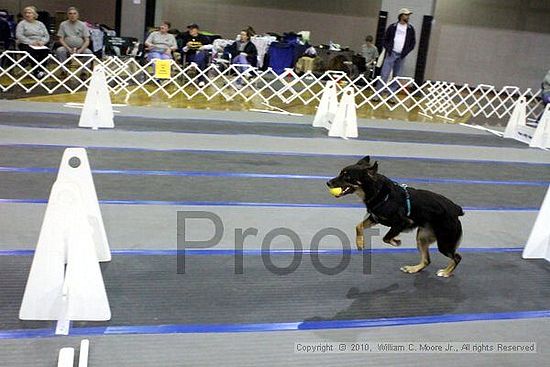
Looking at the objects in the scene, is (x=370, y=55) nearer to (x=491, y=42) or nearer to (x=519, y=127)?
(x=491, y=42)

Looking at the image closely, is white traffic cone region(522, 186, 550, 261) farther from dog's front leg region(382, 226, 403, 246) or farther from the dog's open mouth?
the dog's open mouth

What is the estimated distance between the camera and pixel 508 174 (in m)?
6.66

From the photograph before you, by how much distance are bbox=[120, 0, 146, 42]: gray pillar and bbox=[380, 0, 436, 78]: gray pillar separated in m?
7.56

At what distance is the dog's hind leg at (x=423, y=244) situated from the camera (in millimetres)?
3278

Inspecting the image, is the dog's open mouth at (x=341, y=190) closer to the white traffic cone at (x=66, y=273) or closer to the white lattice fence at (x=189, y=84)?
the white traffic cone at (x=66, y=273)

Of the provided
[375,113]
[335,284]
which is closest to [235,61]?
[375,113]

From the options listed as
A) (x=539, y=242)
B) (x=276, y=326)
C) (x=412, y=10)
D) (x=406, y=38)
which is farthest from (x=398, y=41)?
(x=276, y=326)

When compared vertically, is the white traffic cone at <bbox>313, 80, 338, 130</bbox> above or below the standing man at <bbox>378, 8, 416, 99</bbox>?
below

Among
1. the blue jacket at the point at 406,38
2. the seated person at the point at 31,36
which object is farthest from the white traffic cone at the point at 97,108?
the blue jacket at the point at 406,38

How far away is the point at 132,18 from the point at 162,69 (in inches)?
326

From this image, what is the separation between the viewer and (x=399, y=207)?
3.15 metres

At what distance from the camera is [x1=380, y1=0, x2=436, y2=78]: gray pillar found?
16.0 metres

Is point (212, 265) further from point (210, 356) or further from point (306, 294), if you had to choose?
point (210, 356)

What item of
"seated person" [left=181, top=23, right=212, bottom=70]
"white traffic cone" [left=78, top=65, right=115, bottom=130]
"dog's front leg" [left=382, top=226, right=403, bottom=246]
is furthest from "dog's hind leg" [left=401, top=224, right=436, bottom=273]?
"seated person" [left=181, top=23, right=212, bottom=70]
